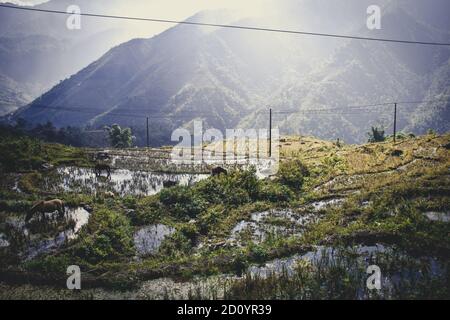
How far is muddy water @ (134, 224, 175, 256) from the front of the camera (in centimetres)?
1888

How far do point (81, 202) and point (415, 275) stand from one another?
75.4ft

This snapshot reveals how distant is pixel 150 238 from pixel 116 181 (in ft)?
63.5

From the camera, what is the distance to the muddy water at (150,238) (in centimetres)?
1888

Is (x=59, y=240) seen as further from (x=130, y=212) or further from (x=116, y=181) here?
(x=116, y=181)

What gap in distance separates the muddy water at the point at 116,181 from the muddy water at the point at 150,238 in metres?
9.98

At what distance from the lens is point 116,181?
38.1 meters

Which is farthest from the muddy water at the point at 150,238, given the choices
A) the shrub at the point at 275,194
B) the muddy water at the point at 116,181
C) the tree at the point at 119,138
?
the tree at the point at 119,138

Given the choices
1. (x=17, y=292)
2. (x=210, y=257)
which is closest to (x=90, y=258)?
(x=17, y=292)

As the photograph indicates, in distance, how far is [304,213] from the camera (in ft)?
80.5

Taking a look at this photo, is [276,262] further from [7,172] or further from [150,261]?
[7,172]

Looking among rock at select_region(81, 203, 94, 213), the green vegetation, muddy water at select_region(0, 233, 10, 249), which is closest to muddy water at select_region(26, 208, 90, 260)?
the green vegetation

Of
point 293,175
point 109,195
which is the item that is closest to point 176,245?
point 109,195

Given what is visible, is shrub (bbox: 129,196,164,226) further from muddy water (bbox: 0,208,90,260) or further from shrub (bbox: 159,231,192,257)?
shrub (bbox: 159,231,192,257)

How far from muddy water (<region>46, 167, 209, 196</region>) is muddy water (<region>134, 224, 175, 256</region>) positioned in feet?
32.7
